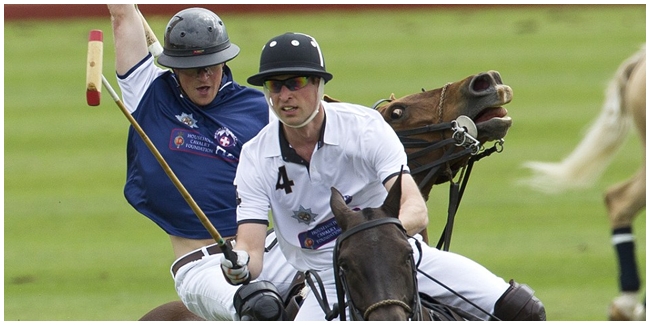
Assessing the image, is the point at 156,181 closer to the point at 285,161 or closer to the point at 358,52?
the point at 285,161

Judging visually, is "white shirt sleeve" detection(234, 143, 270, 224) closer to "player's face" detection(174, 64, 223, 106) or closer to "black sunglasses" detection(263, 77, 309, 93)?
"black sunglasses" detection(263, 77, 309, 93)

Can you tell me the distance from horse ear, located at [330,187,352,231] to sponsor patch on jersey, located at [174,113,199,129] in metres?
1.60

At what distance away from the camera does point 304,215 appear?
4398 millimetres

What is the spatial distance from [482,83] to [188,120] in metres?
1.29

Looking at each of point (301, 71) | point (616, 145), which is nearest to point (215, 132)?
point (301, 71)

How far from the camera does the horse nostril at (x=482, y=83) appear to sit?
517cm

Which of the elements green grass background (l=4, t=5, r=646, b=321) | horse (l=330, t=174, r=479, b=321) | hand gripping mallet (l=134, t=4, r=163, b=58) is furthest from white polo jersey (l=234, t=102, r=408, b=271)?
green grass background (l=4, t=5, r=646, b=321)

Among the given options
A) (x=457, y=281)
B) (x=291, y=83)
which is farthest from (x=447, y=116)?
(x=291, y=83)

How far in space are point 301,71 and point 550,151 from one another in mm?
10172

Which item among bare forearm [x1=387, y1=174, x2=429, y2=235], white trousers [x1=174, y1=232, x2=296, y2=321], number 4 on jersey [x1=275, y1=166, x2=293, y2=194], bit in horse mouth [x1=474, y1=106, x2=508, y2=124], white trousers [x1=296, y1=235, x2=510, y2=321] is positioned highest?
bare forearm [x1=387, y1=174, x2=429, y2=235]

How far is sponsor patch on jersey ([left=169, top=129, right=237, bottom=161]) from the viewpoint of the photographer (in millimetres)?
5380

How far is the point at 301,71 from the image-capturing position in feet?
13.8

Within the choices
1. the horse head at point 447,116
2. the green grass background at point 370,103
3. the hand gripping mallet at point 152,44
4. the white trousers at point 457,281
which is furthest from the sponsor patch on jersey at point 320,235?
the green grass background at point 370,103

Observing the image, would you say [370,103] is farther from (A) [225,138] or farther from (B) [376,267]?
(B) [376,267]
